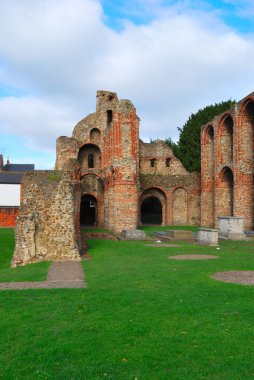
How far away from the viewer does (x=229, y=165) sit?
2823 cm

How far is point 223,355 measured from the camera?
15.8 feet

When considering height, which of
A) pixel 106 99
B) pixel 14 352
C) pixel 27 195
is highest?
pixel 106 99

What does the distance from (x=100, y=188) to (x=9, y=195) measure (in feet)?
29.3

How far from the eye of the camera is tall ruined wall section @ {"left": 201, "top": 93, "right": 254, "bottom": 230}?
26562mm

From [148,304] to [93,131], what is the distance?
106ft

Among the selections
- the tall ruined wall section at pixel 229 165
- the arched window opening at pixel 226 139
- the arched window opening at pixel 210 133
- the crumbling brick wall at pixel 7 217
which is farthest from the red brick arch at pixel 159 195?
the crumbling brick wall at pixel 7 217

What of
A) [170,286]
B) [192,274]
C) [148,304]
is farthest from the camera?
[192,274]

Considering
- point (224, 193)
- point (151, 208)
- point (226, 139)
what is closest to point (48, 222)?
point (224, 193)

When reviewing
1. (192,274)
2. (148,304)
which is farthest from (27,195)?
(148,304)

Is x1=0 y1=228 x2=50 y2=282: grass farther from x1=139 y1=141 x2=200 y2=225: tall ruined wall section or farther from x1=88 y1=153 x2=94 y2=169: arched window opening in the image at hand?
x1=88 y1=153 x2=94 y2=169: arched window opening

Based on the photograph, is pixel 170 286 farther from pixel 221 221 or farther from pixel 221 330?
pixel 221 221

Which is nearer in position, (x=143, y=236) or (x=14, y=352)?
(x=14, y=352)

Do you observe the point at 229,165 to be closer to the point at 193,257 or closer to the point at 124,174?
the point at 124,174

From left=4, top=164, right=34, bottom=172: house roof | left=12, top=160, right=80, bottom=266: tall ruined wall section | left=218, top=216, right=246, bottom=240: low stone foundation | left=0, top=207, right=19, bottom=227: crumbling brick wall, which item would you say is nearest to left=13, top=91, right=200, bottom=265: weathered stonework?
left=12, top=160, right=80, bottom=266: tall ruined wall section
